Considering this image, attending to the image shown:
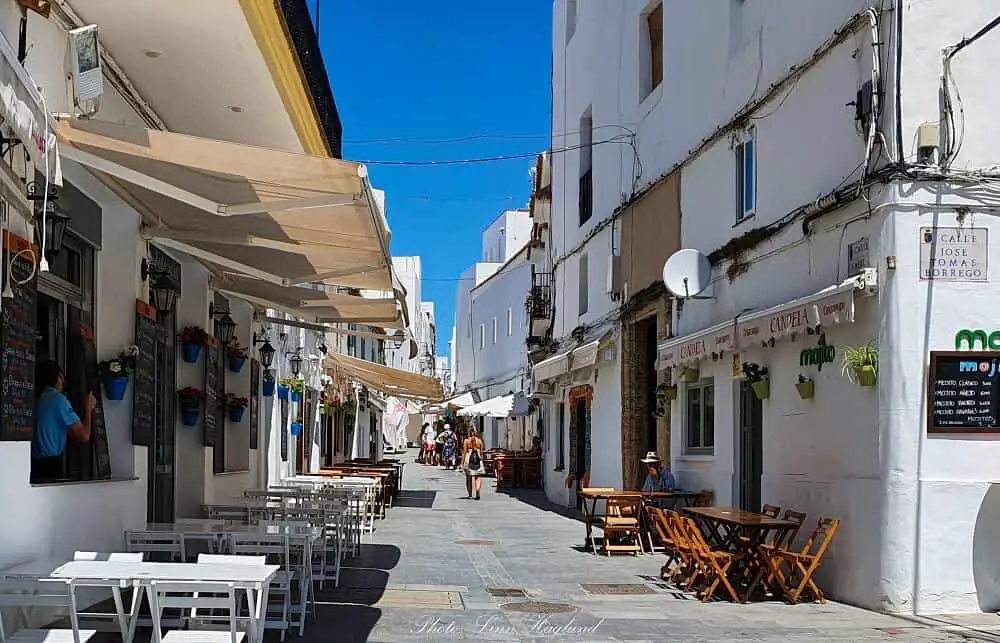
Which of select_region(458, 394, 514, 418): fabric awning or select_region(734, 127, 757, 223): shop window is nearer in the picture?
select_region(734, 127, 757, 223): shop window

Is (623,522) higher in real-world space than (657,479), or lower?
lower

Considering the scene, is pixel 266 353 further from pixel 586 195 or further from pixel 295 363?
pixel 586 195

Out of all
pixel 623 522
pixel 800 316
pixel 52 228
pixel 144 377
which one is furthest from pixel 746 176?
pixel 52 228

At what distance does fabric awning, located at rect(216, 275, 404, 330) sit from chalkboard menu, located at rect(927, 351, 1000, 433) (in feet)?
19.4

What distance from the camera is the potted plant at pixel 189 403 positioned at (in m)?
12.7

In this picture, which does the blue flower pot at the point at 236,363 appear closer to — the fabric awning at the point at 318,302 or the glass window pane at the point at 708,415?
the fabric awning at the point at 318,302

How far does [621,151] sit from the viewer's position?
738 inches

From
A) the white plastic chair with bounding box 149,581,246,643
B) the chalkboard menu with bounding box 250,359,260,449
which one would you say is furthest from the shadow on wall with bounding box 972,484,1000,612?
the chalkboard menu with bounding box 250,359,260,449

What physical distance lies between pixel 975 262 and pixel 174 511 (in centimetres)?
916

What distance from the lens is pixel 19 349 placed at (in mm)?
7273

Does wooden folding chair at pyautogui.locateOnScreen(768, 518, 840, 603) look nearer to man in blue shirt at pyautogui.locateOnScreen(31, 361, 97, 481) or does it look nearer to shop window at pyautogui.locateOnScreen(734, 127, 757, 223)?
shop window at pyautogui.locateOnScreen(734, 127, 757, 223)

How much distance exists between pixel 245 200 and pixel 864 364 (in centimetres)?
556

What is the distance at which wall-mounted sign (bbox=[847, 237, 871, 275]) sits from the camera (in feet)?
32.5

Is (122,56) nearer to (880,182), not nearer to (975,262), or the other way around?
(880,182)
